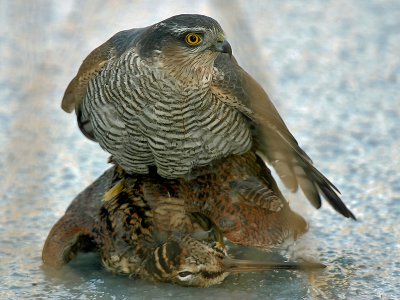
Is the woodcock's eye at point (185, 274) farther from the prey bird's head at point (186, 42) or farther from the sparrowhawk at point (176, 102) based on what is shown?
the prey bird's head at point (186, 42)

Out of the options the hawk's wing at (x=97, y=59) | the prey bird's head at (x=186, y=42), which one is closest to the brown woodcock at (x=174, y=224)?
the hawk's wing at (x=97, y=59)

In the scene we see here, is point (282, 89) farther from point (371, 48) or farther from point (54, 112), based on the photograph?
point (54, 112)

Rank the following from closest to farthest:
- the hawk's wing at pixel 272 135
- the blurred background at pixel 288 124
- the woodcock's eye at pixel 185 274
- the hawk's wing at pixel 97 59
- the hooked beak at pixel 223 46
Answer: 1. the blurred background at pixel 288 124
2. the woodcock's eye at pixel 185 274
3. the hooked beak at pixel 223 46
4. the hawk's wing at pixel 272 135
5. the hawk's wing at pixel 97 59

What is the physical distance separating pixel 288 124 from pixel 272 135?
1212 mm

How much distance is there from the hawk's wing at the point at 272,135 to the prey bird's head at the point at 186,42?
0.57 ft

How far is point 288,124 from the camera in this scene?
Result: 5.48 meters

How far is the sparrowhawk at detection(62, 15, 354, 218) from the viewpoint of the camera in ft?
13.1

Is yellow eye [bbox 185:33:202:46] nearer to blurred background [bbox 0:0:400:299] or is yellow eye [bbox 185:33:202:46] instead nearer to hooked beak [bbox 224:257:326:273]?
blurred background [bbox 0:0:400:299]

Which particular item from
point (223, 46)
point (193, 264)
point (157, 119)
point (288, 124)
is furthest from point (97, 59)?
point (288, 124)

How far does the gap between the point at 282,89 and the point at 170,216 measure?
2.14m

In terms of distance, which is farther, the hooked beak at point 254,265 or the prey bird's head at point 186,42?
the prey bird's head at point 186,42

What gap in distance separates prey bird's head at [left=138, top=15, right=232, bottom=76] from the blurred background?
23cm

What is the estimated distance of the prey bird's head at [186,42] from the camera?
3.90m

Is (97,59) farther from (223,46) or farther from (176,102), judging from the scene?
(223,46)
